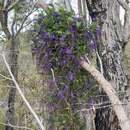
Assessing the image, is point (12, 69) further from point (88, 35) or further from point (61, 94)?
point (88, 35)

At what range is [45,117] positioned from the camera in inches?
144

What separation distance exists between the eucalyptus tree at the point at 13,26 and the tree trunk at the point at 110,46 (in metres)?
2.34

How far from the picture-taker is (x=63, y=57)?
337 centimetres

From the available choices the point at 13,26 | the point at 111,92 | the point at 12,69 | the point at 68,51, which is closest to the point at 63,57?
the point at 68,51

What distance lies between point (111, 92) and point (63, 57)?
20.4 inches

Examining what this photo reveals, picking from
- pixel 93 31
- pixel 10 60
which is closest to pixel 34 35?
pixel 93 31

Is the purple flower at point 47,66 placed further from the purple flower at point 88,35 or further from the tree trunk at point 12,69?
the tree trunk at point 12,69

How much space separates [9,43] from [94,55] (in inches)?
137

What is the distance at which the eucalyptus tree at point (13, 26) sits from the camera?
6.14 m

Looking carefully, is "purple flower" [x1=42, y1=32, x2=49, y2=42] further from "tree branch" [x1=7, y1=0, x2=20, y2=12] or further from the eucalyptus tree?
"tree branch" [x1=7, y1=0, x2=20, y2=12]

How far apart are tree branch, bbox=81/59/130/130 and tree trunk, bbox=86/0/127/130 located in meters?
0.35

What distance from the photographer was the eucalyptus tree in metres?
6.14

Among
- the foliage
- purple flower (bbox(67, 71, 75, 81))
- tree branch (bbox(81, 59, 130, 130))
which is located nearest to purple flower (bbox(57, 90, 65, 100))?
the foliage

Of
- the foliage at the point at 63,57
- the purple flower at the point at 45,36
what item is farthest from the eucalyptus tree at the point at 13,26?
the purple flower at the point at 45,36
